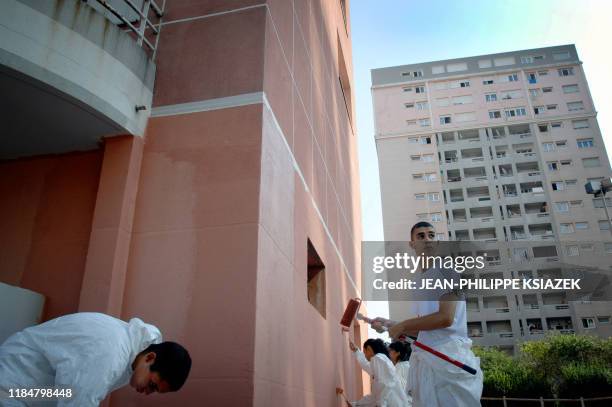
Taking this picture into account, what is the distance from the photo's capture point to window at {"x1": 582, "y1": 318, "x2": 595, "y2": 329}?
41.9 metres

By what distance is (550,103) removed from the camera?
52062mm

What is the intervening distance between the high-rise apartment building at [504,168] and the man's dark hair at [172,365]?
42702mm

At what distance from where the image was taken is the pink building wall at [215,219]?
3.71 m

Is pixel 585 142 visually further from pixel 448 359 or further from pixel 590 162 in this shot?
pixel 448 359

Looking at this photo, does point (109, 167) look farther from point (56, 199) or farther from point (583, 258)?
point (583, 258)

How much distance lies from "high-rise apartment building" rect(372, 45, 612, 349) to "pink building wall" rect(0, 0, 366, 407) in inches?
1593

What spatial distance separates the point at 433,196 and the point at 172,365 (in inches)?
1954

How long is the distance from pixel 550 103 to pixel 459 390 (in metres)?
58.5

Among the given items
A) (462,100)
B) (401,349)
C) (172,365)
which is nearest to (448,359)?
(172,365)

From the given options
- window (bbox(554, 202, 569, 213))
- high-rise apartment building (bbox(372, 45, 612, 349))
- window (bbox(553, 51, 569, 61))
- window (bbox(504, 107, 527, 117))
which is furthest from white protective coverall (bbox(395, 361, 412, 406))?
window (bbox(553, 51, 569, 61))

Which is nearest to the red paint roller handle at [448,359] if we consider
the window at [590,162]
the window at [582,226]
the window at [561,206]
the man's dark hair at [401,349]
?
the man's dark hair at [401,349]

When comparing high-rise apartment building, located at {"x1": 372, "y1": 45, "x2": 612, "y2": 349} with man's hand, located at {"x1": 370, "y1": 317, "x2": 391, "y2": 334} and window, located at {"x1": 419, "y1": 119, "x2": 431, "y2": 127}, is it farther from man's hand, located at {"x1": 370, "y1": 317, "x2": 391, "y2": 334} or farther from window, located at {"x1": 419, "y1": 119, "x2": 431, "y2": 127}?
man's hand, located at {"x1": 370, "y1": 317, "x2": 391, "y2": 334}

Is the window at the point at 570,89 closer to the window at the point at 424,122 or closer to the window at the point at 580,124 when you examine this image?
the window at the point at 580,124

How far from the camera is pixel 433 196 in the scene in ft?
163
